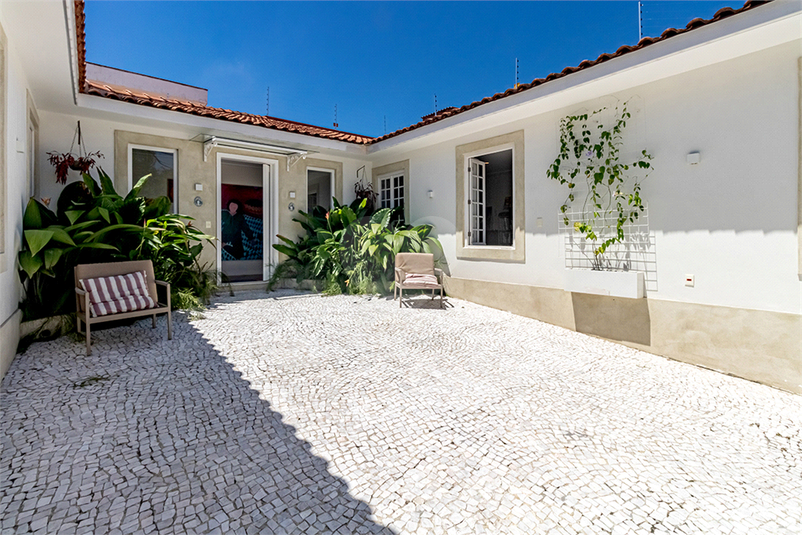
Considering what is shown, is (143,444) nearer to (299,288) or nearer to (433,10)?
(299,288)

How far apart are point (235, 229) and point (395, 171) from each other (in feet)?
18.1

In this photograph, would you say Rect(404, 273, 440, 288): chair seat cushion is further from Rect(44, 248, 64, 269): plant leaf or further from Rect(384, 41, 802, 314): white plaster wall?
Rect(44, 248, 64, 269): plant leaf

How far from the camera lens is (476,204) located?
26.4 feet

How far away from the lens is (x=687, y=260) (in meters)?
4.75

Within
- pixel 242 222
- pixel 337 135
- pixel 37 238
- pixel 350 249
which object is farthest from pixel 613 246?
pixel 242 222

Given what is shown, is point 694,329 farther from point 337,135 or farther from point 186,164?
point 186,164

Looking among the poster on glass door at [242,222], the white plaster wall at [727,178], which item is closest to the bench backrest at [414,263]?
the white plaster wall at [727,178]

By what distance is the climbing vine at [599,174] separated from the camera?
17.1 ft

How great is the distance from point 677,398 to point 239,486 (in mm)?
3806

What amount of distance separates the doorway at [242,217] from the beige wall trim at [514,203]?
646 centimetres

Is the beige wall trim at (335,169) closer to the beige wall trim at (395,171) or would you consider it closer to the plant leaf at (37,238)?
the beige wall trim at (395,171)

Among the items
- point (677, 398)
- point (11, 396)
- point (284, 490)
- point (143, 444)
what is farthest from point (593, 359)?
point (11, 396)

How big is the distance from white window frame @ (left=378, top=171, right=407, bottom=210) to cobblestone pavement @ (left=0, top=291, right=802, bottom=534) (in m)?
5.34

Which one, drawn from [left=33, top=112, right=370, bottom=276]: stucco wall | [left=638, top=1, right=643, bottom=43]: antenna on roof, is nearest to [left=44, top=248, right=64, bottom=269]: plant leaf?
[left=33, top=112, right=370, bottom=276]: stucco wall
